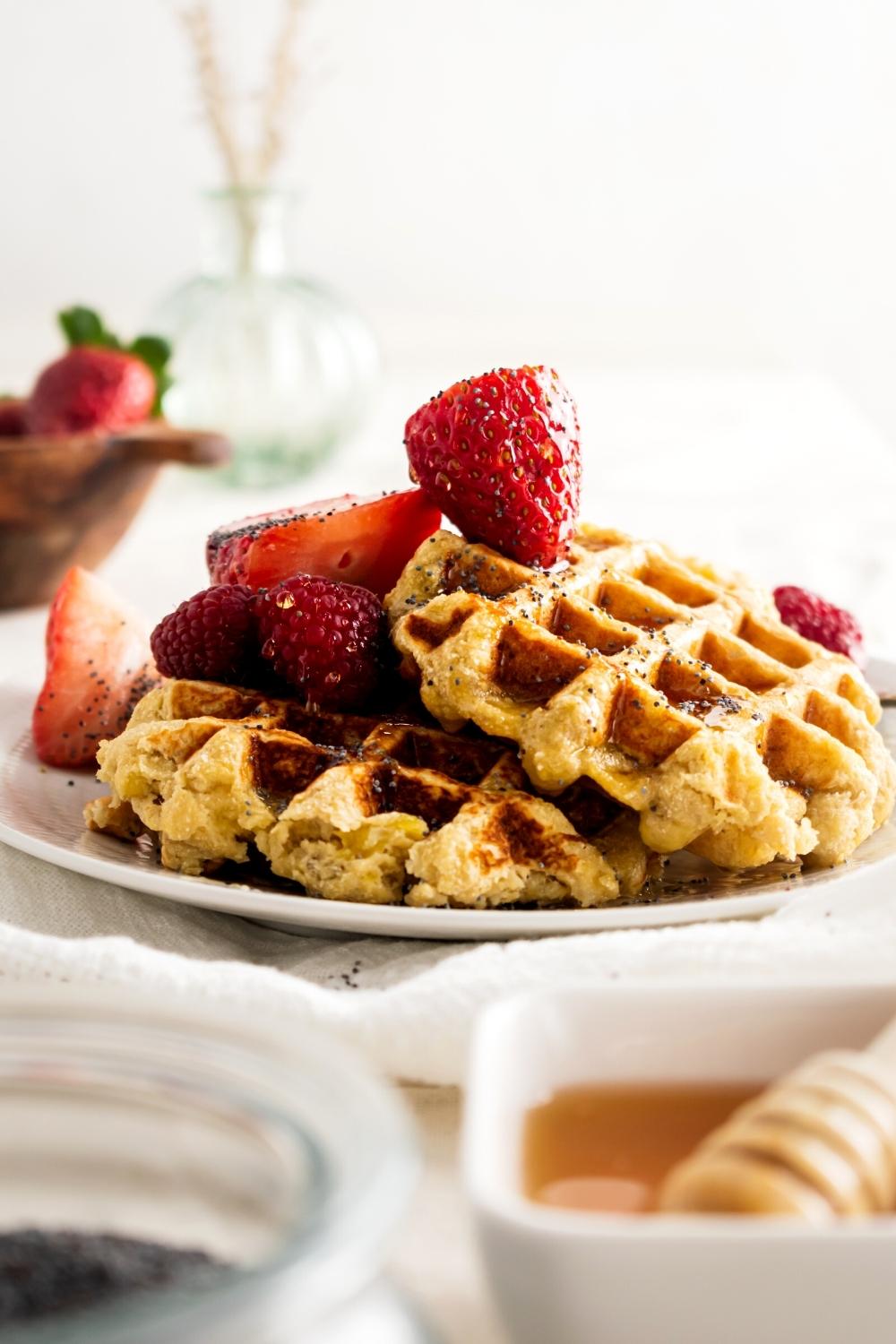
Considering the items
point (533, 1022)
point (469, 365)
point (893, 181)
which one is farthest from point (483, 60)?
point (533, 1022)

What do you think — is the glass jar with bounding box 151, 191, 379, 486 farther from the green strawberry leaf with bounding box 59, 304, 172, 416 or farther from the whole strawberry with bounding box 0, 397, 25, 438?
the whole strawberry with bounding box 0, 397, 25, 438

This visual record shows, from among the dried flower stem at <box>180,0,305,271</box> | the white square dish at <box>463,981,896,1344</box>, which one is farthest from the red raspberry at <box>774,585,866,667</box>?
the dried flower stem at <box>180,0,305,271</box>

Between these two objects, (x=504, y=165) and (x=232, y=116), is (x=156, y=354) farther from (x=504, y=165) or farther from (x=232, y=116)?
(x=504, y=165)

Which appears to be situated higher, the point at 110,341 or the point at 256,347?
the point at 110,341

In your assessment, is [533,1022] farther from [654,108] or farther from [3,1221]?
[654,108]

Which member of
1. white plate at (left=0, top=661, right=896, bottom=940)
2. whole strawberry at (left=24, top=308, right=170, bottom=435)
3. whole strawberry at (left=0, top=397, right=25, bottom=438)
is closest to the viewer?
white plate at (left=0, top=661, right=896, bottom=940)

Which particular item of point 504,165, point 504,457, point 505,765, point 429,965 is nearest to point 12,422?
point 504,457

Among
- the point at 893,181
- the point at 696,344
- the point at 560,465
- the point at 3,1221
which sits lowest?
the point at 696,344
